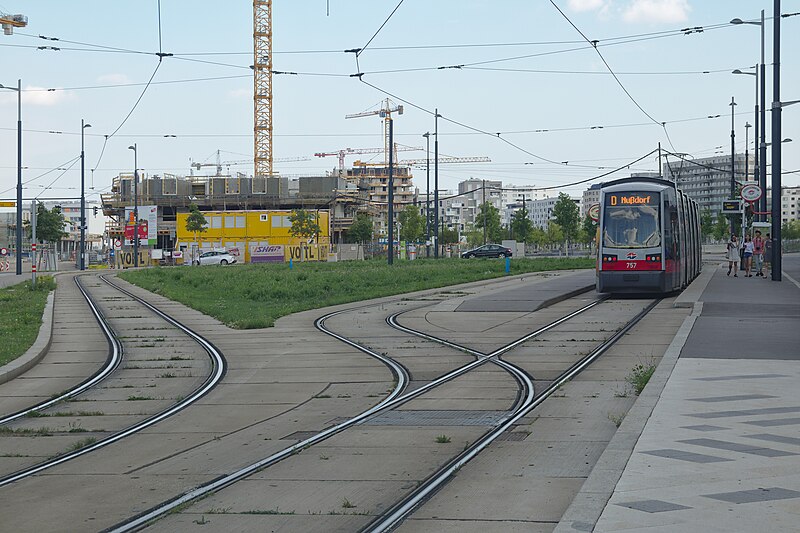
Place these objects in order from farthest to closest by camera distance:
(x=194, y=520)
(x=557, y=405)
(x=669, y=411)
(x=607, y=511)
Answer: (x=557, y=405) → (x=669, y=411) → (x=194, y=520) → (x=607, y=511)

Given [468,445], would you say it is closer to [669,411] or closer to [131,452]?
[669,411]

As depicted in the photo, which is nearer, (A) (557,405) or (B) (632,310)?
(A) (557,405)

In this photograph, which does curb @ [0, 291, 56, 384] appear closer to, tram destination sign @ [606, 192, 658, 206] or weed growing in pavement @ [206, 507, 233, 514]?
weed growing in pavement @ [206, 507, 233, 514]

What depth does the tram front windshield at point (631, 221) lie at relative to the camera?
30422 millimetres

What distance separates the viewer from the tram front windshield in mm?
30422

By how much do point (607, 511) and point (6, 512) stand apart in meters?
4.06

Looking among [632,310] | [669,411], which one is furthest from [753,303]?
[669,411]

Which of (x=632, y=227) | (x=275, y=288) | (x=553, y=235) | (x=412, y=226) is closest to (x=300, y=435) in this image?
(x=632, y=227)

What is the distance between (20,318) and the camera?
79.6ft

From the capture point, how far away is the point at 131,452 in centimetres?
909

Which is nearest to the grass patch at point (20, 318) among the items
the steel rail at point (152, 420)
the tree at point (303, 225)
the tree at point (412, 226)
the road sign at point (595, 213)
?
the steel rail at point (152, 420)

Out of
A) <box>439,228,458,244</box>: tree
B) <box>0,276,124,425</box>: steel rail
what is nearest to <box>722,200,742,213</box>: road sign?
<box>0,276,124,425</box>: steel rail

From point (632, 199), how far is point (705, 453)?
78.5 ft

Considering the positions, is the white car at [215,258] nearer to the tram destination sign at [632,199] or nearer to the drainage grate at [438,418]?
the tram destination sign at [632,199]
